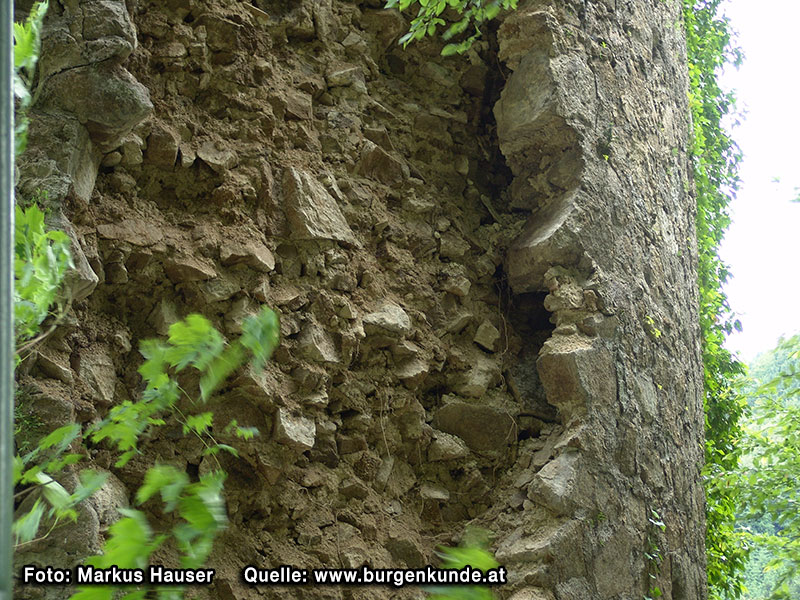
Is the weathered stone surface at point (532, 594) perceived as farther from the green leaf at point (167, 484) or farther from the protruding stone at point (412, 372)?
the green leaf at point (167, 484)

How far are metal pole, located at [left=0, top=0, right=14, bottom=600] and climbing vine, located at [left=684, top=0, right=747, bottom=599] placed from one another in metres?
3.98

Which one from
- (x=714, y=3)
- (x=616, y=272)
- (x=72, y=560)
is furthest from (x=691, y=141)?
(x=72, y=560)

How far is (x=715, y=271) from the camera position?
4906 millimetres

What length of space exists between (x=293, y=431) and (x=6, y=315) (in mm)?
1833

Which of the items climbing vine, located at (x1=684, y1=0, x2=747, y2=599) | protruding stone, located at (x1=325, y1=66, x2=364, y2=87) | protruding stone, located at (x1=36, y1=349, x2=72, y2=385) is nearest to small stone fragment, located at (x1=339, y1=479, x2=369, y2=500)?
protruding stone, located at (x1=36, y1=349, x2=72, y2=385)

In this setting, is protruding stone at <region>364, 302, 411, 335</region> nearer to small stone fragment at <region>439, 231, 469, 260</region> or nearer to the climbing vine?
small stone fragment at <region>439, 231, 469, 260</region>

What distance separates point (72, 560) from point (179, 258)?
92 centimetres

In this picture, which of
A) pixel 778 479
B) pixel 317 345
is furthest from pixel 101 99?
pixel 778 479

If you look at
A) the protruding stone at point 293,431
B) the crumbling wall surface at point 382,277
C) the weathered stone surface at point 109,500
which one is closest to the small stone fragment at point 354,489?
the crumbling wall surface at point 382,277

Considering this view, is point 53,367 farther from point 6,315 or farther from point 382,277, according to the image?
point 6,315

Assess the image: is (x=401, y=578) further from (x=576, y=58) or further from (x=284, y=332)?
(x=576, y=58)

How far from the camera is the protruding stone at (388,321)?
2.61 meters

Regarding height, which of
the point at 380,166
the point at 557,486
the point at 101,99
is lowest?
the point at 557,486

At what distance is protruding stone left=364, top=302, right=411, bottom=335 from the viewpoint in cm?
261
